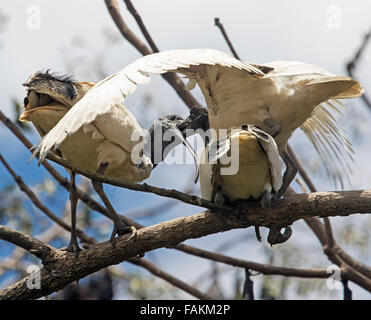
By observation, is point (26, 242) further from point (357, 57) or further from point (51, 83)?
point (357, 57)

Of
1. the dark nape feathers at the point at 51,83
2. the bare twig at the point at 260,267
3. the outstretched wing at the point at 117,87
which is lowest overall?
the bare twig at the point at 260,267

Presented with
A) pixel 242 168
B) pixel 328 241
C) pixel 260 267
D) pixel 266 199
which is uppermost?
pixel 242 168

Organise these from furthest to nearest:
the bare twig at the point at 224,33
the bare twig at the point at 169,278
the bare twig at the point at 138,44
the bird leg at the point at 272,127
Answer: the bare twig at the point at 138,44, the bare twig at the point at 169,278, the bare twig at the point at 224,33, the bird leg at the point at 272,127

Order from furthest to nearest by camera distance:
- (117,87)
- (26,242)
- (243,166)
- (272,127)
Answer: (272,127) → (26,242) → (243,166) → (117,87)

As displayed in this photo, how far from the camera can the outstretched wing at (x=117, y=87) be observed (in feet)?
11.0

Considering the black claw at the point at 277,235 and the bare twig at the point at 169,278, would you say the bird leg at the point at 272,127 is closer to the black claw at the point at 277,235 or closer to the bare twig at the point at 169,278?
the black claw at the point at 277,235

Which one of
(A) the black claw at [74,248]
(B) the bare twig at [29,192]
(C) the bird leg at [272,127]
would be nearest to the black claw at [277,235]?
(C) the bird leg at [272,127]

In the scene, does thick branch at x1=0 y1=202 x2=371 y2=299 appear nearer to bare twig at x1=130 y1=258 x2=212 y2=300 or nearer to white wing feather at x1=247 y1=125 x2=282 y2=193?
white wing feather at x1=247 y1=125 x2=282 y2=193

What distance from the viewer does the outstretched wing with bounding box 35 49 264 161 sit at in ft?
11.0

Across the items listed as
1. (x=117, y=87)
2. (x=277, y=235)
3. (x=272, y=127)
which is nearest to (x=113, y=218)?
(x=277, y=235)

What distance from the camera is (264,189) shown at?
4328 millimetres

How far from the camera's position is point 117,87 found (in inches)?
136

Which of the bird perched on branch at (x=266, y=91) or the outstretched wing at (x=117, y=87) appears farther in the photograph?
the bird perched on branch at (x=266, y=91)
